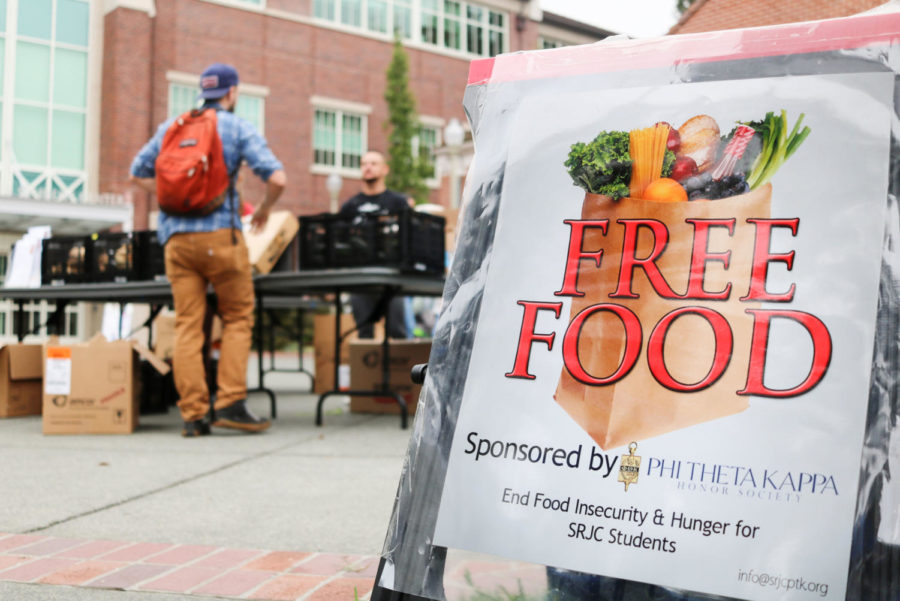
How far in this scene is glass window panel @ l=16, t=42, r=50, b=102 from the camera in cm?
2075

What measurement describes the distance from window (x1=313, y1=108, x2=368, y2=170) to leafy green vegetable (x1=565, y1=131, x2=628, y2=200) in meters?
24.4

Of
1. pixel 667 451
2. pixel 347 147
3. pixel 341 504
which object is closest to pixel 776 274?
pixel 667 451

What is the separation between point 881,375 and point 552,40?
31.1m

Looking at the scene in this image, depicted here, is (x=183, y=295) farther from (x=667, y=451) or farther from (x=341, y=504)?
(x=667, y=451)

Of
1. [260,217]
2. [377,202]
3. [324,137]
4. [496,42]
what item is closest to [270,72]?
[324,137]

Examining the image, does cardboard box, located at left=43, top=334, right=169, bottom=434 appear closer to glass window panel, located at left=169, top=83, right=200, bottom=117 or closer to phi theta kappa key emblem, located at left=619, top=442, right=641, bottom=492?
phi theta kappa key emblem, located at left=619, top=442, right=641, bottom=492

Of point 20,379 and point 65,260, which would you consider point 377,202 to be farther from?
point 20,379

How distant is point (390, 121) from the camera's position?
24.5 metres

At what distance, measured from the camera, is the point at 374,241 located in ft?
19.7

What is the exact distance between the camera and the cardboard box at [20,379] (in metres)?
6.77

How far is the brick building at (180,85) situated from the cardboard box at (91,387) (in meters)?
15.1

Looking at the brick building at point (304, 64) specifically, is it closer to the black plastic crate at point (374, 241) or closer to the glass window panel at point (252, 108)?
the glass window panel at point (252, 108)

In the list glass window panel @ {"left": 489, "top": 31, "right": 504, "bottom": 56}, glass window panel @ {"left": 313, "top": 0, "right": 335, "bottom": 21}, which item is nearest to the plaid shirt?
glass window panel @ {"left": 313, "top": 0, "right": 335, "bottom": 21}

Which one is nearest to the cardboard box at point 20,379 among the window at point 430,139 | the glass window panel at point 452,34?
the window at point 430,139
